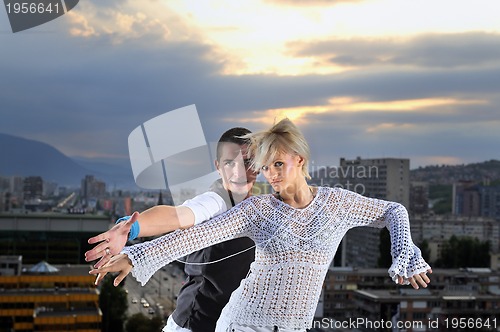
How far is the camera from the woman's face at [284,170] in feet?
3.87

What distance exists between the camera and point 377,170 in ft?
54.3

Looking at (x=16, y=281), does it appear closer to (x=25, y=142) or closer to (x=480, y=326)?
(x=480, y=326)

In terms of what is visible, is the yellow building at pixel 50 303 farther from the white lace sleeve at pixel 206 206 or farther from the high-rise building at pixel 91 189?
→ the white lace sleeve at pixel 206 206

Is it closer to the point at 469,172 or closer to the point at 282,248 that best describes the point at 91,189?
the point at 469,172

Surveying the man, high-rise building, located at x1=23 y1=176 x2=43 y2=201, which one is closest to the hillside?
high-rise building, located at x1=23 y1=176 x2=43 y2=201

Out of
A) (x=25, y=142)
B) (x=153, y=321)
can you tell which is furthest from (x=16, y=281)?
(x=25, y=142)

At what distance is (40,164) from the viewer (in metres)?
21.9

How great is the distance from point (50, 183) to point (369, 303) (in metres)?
10.2

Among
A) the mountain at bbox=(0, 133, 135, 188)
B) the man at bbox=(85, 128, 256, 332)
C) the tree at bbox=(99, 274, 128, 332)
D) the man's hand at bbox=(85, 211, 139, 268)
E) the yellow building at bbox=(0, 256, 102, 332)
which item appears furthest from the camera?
the mountain at bbox=(0, 133, 135, 188)

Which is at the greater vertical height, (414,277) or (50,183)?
(50,183)

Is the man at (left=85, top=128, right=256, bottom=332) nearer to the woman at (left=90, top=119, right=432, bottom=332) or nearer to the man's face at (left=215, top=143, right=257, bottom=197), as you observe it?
the man's face at (left=215, top=143, right=257, bottom=197)

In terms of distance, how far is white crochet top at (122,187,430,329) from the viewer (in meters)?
1.17

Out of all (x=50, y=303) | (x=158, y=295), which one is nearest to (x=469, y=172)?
(x=158, y=295)

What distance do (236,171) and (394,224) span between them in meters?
0.29
